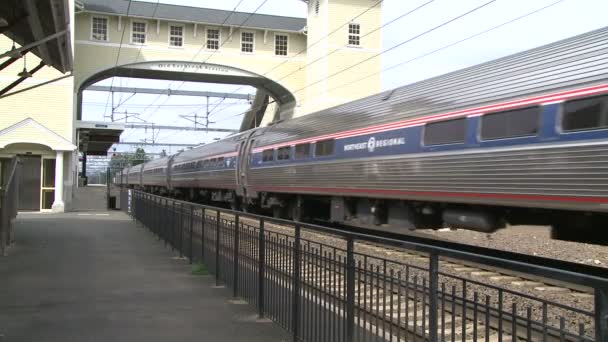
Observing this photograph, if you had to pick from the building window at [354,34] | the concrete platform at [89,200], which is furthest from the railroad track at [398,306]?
the building window at [354,34]

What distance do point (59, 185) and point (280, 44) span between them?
16.5 m

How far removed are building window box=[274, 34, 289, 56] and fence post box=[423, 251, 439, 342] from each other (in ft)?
119

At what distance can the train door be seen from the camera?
23062mm

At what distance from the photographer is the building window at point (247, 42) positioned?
38.6m

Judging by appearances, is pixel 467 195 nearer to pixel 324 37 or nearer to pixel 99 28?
pixel 324 37

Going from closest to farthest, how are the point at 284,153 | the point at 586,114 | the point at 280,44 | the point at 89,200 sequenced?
1. the point at 586,114
2. the point at 284,153
3. the point at 89,200
4. the point at 280,44

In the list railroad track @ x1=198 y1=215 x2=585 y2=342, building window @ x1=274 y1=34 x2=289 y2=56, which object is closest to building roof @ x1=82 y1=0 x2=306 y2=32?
building window @ x1=274 y1=34 x2=289 y2=56

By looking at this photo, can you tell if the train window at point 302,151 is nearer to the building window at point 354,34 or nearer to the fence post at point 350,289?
the fence post at point 350,289

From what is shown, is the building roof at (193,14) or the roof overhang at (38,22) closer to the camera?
the roof overhang at (38,22)

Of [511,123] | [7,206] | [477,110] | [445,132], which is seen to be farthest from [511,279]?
[7,206]

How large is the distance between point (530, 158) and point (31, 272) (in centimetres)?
782

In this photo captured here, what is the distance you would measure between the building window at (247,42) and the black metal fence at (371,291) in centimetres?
3033

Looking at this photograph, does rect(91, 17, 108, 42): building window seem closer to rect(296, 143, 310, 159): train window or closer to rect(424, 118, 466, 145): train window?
rect(296, 143, 310, 159): train window

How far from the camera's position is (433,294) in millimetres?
3723
